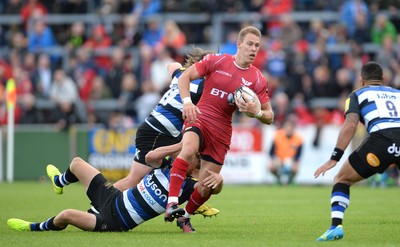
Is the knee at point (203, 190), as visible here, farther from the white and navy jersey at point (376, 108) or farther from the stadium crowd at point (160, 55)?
the stadium crowd at point (160, 55)

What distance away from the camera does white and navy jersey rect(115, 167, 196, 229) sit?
10.2 meters

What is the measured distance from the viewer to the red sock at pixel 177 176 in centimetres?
1016

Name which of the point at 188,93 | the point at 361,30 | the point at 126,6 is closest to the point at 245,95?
the point at 188,93

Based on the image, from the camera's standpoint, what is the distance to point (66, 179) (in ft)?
36.8

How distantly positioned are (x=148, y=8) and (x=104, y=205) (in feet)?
56.8

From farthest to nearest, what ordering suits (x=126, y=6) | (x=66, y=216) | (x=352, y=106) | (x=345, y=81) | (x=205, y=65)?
1. (x=126, y=6)
2. (x=345, y=81)
3. (x=205, y=65)
4. (x=66, y=216)
5. (x=352, y=106)

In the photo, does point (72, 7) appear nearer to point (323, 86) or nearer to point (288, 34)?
point (288, 34)

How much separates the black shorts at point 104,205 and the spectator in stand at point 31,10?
18292 millimetres

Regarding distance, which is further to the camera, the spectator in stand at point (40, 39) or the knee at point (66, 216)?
the spectator in stand at point (40, 39)

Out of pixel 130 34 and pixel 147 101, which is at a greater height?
pixel 130 34

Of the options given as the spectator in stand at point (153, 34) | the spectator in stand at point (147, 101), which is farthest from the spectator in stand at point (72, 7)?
the spectator in stand at point (147, 101)

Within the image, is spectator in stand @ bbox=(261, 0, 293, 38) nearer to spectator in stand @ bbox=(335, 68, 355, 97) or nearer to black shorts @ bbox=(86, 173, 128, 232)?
spectator in stand @ bbox=(335, 68, 355, 97)

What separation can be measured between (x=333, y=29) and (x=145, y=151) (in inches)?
552

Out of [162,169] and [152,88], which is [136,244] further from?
[152,88]
